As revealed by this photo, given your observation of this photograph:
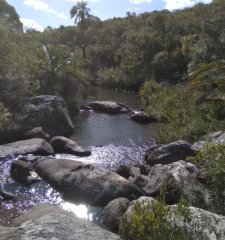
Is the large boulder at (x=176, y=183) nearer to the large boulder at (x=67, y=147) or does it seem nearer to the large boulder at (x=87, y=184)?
the large boulder at (x=87, y=184)

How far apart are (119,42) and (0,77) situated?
3968 cm

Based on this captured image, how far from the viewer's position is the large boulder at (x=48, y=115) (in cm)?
2242

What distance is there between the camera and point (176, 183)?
12.7 meters

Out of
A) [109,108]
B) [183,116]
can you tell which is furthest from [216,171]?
[109,108]

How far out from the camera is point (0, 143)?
20.4 m

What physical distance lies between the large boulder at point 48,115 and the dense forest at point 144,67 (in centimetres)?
77

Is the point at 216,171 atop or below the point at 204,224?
atop

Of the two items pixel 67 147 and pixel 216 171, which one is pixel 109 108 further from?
pixel 216 171

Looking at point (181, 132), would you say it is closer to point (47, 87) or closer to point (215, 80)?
point (215, 80)

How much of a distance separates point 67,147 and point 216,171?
11.4m

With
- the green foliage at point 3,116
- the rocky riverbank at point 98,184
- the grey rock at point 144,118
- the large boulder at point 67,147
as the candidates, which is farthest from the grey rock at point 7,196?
the grey rock at point 144,118

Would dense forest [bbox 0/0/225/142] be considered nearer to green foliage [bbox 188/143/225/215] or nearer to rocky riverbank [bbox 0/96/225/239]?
rocky riverbank [bbox 0/96/225/239]

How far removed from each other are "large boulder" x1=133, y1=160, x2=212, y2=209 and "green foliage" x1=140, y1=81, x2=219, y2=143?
587 cm

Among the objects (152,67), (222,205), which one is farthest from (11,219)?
(152,67)
